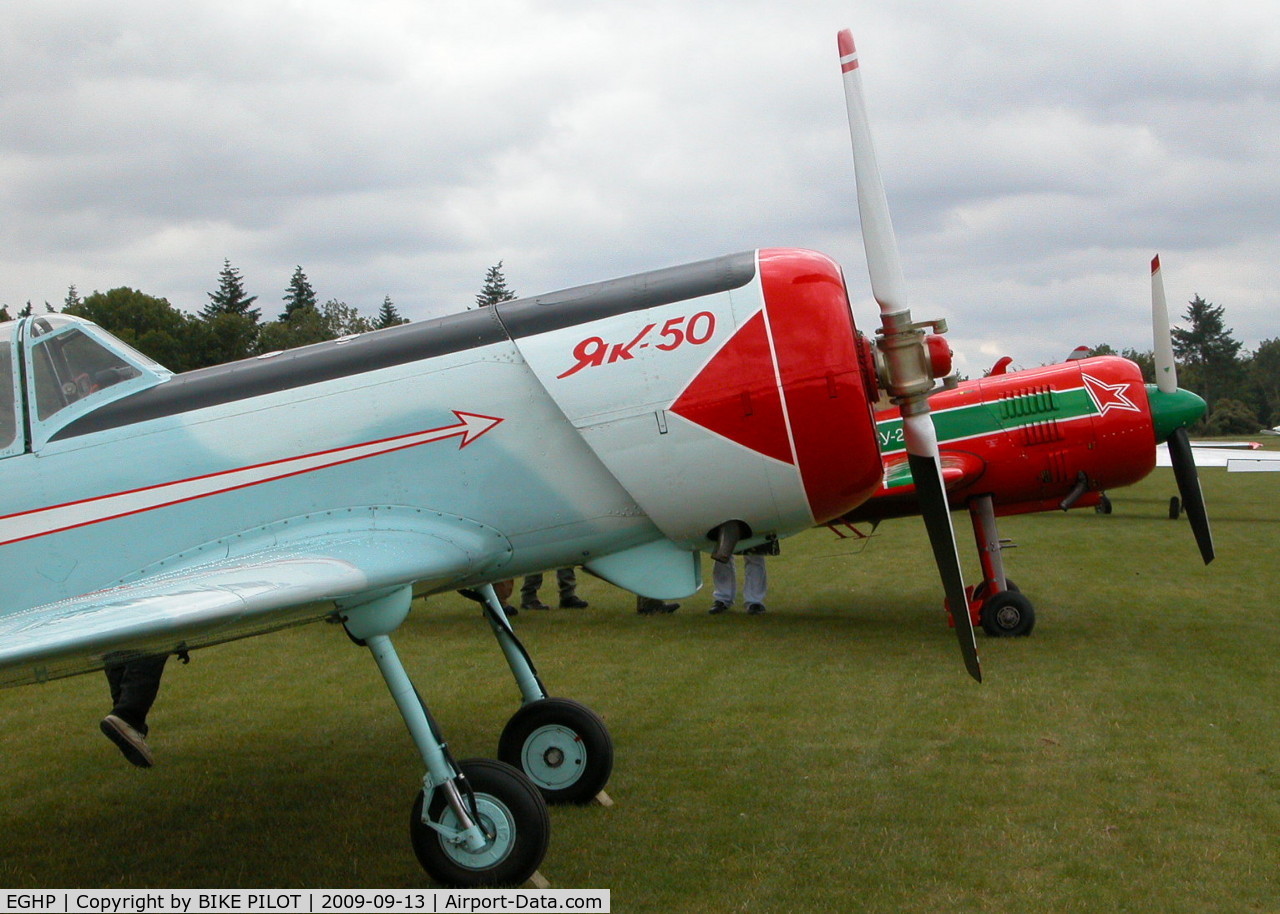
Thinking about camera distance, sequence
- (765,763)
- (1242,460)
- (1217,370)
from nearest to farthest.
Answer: (765,763) → (1242,460) → (1217,370)

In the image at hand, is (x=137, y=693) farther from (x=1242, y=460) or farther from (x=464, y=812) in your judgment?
(x=1242, y=460)

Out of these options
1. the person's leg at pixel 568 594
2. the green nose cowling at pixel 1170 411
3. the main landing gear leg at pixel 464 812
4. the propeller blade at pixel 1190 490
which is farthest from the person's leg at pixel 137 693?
the green nose cowling at pixel 1170 411

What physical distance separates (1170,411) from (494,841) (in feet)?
26.5

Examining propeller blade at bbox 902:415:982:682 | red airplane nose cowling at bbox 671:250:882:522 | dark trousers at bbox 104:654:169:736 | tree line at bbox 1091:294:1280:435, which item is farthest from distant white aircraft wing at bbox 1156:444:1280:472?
tree line at bbox 1091:294:1280:435

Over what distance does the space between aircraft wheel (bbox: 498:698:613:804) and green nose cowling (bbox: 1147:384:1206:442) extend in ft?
22.2

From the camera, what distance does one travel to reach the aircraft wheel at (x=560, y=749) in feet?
18.8

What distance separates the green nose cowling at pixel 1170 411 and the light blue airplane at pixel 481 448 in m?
6.24

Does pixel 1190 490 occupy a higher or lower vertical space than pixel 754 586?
higher

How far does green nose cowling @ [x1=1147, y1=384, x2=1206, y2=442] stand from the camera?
32.8 feet

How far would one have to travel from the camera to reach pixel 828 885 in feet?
14.7

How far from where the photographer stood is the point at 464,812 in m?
4.35

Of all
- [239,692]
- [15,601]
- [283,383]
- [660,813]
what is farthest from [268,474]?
[239,692]

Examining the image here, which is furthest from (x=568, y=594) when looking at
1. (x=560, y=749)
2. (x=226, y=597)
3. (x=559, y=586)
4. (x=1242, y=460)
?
(x=1242, y=460)

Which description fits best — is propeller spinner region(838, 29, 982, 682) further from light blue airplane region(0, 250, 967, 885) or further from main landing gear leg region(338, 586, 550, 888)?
main landing gear leg region(338, 586, 550, 888)
